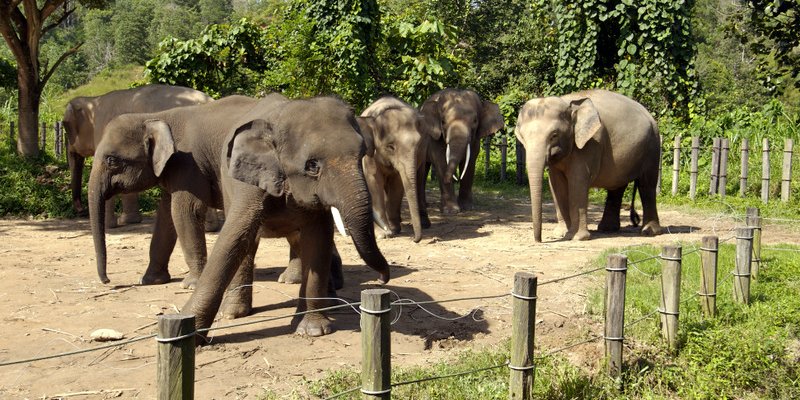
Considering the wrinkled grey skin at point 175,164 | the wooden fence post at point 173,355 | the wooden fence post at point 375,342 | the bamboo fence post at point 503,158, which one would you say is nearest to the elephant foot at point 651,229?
the wrinkled grey skin at point 175,164

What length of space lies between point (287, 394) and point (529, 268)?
15.1ft

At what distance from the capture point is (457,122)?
561 inches

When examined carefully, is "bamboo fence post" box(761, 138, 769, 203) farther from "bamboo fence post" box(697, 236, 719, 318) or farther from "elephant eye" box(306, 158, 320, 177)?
"elephant eye" box(306, 158, 320, 177)

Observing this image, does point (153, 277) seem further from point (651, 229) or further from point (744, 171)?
point (744, 171)

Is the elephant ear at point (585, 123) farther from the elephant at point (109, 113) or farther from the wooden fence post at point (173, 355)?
the wooden fence post at point (173, 355)

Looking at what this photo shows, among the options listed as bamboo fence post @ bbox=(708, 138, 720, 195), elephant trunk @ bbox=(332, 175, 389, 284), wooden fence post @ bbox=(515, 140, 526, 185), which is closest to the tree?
wooden fence post @ bbox=(515, 140, 526, 185)

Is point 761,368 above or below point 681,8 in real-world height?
below

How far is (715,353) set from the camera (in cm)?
660

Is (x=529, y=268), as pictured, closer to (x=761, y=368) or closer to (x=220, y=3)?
(x=761, y=368)

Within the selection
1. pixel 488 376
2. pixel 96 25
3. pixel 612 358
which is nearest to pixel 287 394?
pixel 488 376

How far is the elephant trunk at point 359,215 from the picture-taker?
19.3ft

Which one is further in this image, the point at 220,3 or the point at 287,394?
the point at 220,3

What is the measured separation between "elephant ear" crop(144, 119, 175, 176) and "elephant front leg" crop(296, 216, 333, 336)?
1801mm

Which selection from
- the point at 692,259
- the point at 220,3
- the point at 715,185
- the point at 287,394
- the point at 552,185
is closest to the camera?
the point at 287,394
